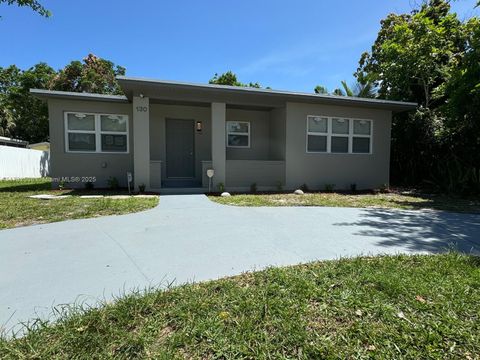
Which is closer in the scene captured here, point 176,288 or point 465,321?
point 465,321

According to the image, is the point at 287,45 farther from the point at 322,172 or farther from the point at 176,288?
the point at 176,288

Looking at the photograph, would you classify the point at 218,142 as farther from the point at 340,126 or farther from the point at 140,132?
the point at 340,126

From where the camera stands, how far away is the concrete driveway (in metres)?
2.97

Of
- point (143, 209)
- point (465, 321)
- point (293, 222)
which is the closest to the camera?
point (465, 321)

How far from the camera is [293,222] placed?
5.78 m

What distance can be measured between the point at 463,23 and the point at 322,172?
414 inches

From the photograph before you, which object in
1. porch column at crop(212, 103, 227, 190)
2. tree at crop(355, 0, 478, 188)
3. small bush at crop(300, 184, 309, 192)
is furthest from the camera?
tree at crop(355, 0, 478, 188)

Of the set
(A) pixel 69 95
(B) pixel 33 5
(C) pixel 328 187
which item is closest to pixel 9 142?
(A) pixel 69 95

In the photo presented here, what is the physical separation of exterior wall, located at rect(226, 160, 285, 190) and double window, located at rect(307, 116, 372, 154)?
1.48 meters

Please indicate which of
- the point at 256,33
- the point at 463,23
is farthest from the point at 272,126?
the point at 463,23

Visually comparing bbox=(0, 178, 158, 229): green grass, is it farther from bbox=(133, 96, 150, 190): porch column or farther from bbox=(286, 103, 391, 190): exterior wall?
bbox=(286, 103, 391, 190): exterior wall

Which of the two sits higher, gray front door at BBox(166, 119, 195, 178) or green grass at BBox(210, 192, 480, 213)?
gray front door at BBox(166, 119, 195, 178)

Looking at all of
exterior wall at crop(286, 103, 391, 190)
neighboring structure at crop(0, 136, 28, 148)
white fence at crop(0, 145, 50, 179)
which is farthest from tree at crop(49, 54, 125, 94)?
exterior wall at crop(286, 103, 391, 190)

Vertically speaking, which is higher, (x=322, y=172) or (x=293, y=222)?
(x=322, y=172)
